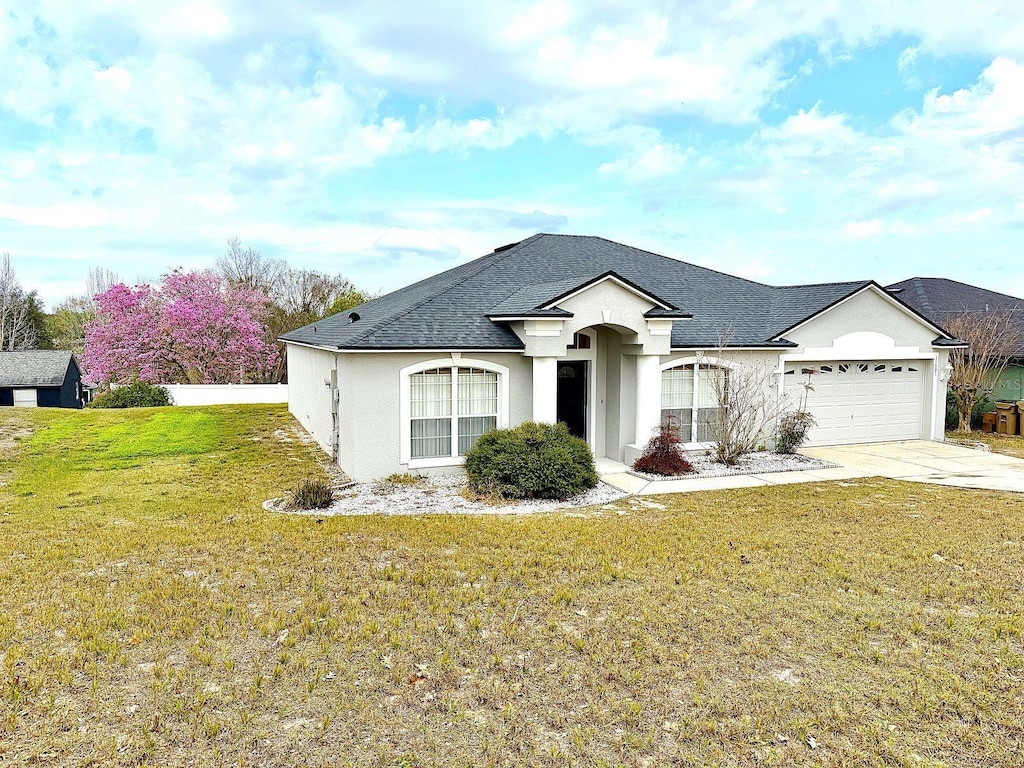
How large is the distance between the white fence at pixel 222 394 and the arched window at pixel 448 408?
58.3 feet

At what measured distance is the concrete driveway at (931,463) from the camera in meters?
13.5

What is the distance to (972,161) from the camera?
1948 cm

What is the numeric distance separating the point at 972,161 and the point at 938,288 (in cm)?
1013

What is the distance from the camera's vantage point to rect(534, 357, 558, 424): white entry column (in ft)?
45.2

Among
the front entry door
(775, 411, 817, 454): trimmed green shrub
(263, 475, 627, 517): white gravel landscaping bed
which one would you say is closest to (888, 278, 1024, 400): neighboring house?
(775, 411, 817, 454): trimmed green shrub

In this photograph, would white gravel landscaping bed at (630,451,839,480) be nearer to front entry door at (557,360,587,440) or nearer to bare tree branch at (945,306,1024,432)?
front entry door at (557,360,587,440)

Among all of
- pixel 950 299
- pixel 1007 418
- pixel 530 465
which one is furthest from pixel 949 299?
pixel 530 465

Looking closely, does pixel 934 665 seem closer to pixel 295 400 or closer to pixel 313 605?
pixel 313 605

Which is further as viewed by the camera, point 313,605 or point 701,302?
point 701,302

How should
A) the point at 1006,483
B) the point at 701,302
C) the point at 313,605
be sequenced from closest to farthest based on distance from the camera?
1. the point at 313,605
2. the point at 1006,483
3. the point at 701,302

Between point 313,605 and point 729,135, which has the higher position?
point 729,135

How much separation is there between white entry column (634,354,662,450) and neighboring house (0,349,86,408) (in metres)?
34.0

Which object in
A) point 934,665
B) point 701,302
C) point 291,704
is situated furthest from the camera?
point 701,302

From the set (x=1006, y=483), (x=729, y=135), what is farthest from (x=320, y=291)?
(x=1006, y=483)
